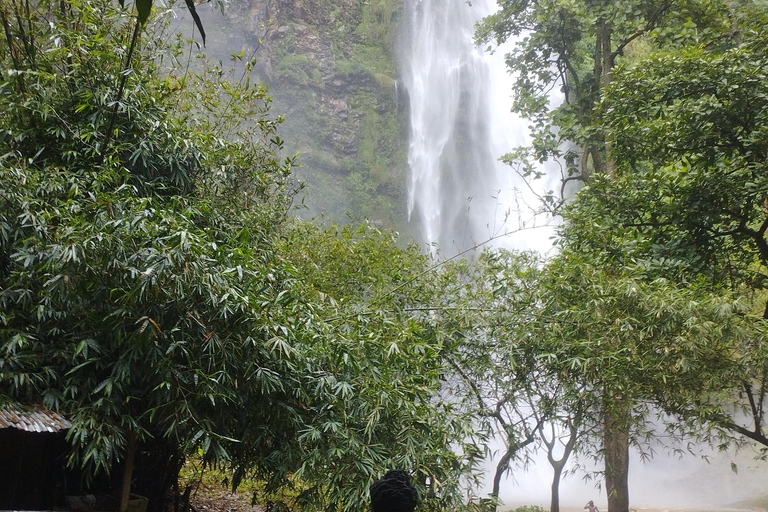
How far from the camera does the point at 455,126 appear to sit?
88.3ft

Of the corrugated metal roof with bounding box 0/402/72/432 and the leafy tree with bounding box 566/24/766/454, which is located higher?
the leafy tree with bounding box 566/24/766/454

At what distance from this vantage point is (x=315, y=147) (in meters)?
26.7

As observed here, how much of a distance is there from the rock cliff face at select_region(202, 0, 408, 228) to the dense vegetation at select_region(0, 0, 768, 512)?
712 inches

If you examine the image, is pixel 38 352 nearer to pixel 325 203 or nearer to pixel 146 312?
pixel 146 312

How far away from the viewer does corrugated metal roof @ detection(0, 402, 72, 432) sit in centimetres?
392

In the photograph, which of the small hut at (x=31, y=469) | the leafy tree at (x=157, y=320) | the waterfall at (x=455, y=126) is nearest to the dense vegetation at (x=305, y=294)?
the leafy tree at (x=157, y=320)

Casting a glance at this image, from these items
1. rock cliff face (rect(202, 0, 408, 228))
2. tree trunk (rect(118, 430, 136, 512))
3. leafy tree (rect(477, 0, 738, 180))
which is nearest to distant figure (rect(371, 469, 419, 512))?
tree trunk (rect(118, 430, 136, 512))

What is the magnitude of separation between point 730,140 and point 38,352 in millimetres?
7059

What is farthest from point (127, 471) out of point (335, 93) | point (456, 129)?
point (335, 93)

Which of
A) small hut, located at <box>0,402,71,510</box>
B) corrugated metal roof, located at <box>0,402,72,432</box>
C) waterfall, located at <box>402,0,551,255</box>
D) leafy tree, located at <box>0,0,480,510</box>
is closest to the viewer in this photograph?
corrugated metal roof, located at <box>0,402,72,432</box>

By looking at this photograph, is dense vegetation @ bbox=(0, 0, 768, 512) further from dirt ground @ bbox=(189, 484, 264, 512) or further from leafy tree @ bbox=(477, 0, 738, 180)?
dirt ground @ bbox=(189, 484, 264, 512)

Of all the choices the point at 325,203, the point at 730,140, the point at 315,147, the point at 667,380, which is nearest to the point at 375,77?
the point at 315,147

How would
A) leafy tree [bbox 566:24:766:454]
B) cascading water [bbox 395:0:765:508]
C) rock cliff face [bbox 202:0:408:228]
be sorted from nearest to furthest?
leafy tree [bbox 566:24:766:454]
cascading water [bbox 395:0:765:508]
rock cliff face [bbox 202:0:408:228]

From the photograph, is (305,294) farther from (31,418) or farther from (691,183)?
(691,183)
